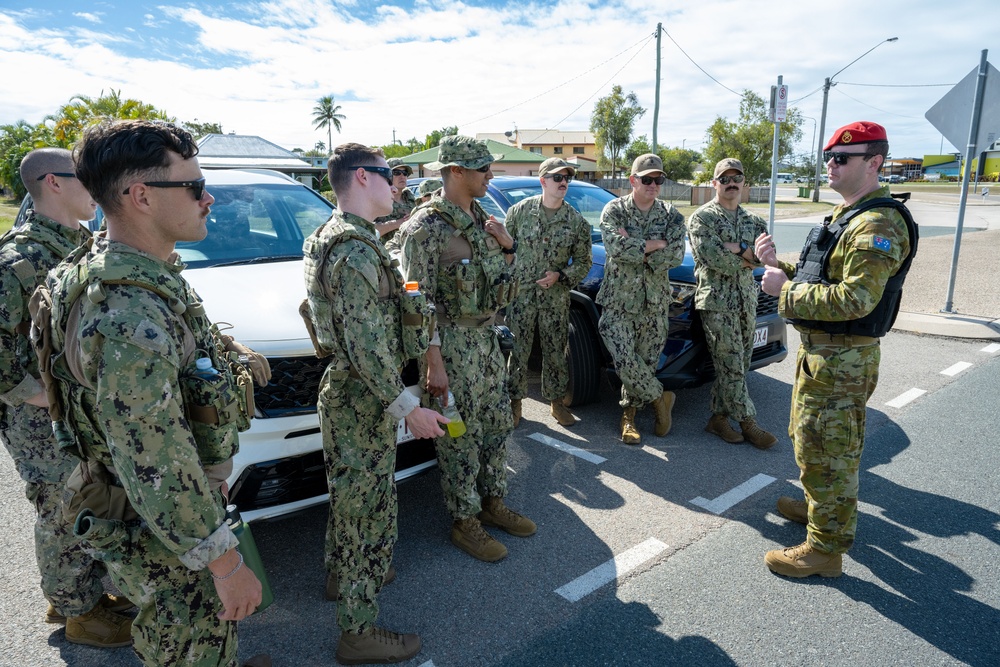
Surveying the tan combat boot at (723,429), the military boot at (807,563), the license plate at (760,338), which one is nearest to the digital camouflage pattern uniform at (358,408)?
the military boot at (807,563)

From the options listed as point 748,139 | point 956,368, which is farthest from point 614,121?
point 956,368

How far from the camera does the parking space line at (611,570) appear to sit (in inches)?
113

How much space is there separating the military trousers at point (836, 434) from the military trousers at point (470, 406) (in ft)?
4.96

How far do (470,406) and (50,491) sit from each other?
1.82 metres

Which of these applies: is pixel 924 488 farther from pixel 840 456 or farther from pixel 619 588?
pixel 619 588

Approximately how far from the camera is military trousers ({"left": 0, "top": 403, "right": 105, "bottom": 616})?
2.55m

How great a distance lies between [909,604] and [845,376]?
3.35ft

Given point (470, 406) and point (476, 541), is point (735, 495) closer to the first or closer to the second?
point (476, 541)

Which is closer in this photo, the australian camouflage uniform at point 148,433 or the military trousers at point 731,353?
the australian camouflage uniform at point 148,433

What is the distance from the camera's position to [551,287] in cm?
474

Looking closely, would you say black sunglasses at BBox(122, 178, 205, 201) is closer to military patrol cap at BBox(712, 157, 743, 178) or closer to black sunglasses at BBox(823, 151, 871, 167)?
black sunglasses at BBox(823, 151, 871, 167)

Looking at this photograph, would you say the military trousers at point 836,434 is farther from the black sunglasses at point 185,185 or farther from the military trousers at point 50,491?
the military trousers at point 50,491

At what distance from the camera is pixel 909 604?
2770 mm

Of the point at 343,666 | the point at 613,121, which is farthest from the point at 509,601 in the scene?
the point at 613,121
